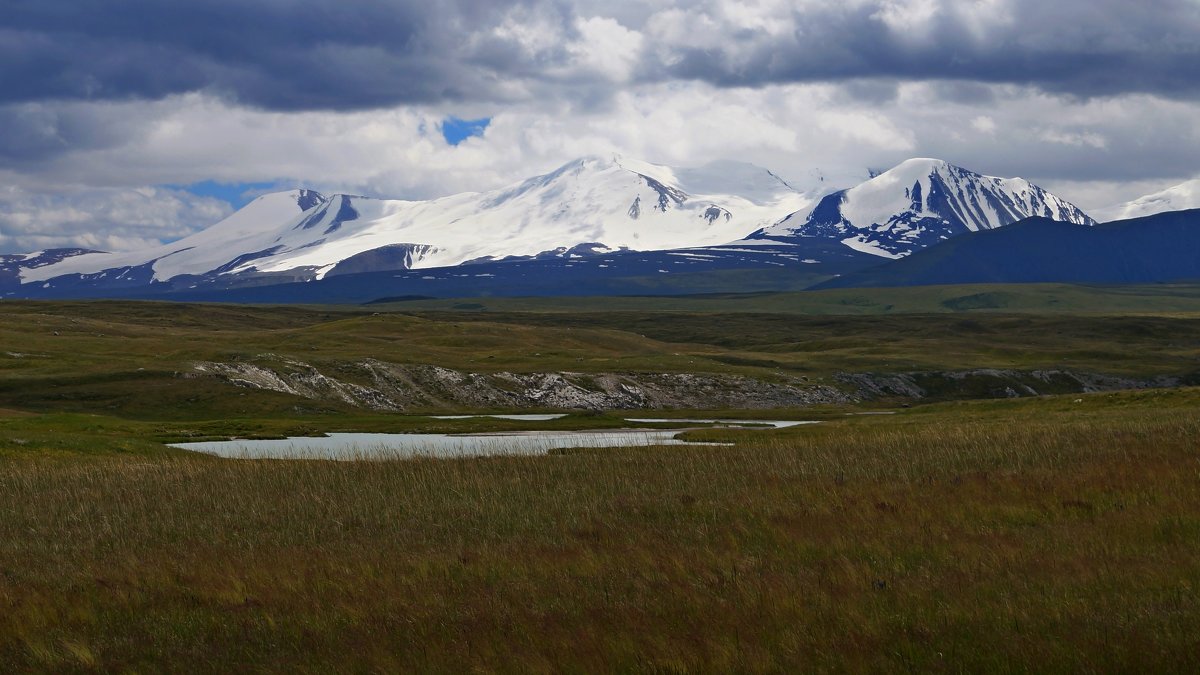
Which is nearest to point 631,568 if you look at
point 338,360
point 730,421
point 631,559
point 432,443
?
point 631,559

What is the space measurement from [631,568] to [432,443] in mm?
A: 48244

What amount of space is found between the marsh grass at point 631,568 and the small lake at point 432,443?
20188 mm

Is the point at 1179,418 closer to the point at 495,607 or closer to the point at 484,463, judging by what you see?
the point at 484,463

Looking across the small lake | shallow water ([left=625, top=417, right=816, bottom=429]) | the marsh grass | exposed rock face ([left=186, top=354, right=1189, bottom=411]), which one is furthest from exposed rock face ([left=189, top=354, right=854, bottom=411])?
the marsh grass

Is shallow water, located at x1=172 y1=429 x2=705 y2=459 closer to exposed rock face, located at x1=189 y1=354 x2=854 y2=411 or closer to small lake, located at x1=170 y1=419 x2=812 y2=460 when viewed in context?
small lake, located at x1=170 y1=419 x2=812 y2=460

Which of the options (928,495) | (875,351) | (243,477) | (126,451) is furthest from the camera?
(875,351)

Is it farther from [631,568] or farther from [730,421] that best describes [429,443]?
[631,568]

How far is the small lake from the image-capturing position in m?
63.1

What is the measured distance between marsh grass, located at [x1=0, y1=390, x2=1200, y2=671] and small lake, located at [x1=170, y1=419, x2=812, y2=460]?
20.2 metres

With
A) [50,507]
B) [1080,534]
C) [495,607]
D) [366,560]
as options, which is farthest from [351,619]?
[50,507]

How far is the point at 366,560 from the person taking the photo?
26656 mm

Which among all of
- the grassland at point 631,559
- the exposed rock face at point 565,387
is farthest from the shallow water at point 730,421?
the grassland at point 631,559

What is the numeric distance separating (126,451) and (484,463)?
2239cm

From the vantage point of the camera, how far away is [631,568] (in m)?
24.5
